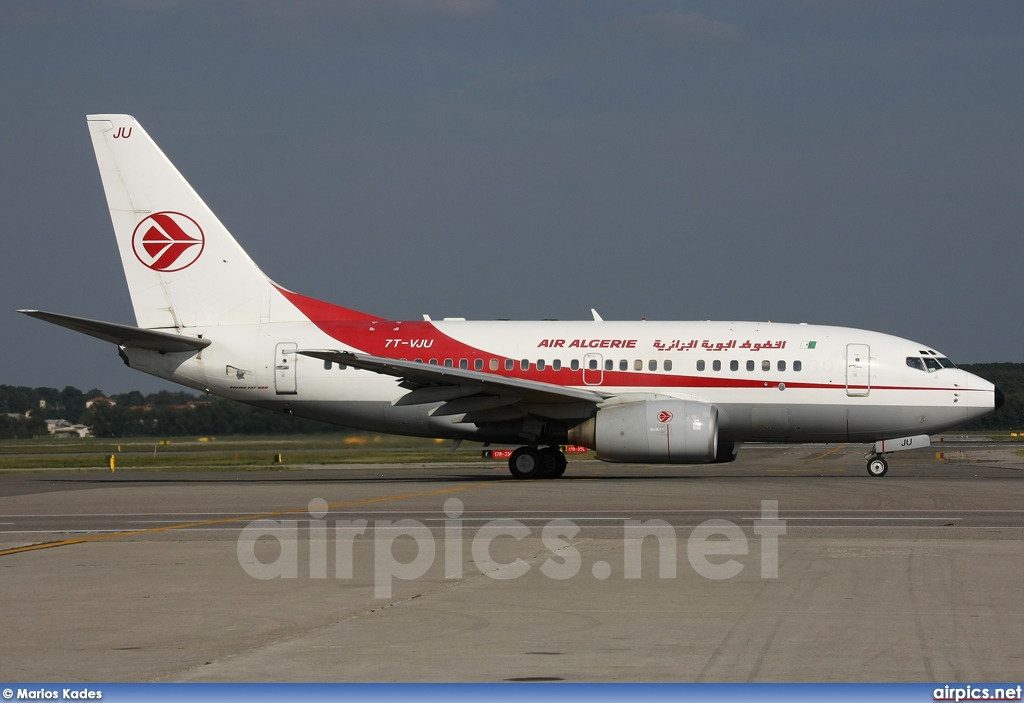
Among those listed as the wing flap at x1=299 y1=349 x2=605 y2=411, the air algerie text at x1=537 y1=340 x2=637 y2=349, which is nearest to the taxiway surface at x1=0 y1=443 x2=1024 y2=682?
the wing flap at x1=299 y1=349 x2=605 y2=411

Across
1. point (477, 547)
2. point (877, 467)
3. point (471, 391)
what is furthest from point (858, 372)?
point (477, 547)

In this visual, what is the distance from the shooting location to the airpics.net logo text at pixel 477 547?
1130 cm

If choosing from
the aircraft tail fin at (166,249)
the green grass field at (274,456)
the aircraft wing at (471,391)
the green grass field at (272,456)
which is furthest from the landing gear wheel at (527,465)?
the aircraft tail fin at (166,249)

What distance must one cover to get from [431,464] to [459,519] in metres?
21.0

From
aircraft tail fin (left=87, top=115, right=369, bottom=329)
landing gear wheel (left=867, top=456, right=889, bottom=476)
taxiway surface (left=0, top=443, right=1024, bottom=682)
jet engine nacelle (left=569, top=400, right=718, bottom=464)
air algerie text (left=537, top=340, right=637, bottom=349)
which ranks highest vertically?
aircraft tail fin (left=87, top=115, right=369, bottom=329)

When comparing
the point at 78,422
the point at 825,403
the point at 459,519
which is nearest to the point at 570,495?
the point at 459,519

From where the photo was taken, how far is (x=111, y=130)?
1137 inches

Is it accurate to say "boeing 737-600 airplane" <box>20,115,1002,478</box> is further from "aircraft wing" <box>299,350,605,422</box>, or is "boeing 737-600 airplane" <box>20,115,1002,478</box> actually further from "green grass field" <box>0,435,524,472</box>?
"green grass field" <box>0,435,524,472</box>

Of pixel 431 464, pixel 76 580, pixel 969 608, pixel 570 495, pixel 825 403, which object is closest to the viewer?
pixel 969 608

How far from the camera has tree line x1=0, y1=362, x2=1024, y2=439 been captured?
3925cm

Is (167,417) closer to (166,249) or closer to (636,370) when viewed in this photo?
(166,249)

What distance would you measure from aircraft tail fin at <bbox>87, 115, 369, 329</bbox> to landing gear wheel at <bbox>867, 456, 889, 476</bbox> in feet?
42.0

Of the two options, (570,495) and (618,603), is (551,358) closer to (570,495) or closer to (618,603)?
(570,495)

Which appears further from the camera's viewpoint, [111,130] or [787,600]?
[111,130]
